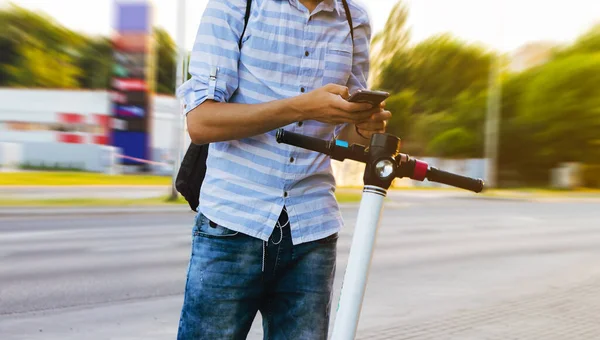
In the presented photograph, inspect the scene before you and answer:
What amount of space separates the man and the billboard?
110 feet

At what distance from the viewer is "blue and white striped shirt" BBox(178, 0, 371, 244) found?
170 centimetres

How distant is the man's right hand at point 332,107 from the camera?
149cm

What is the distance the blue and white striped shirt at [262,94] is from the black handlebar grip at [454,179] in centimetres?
32

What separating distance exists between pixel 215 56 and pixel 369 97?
0.42 m

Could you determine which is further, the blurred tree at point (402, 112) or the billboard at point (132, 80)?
the billboard at point (132, 80)

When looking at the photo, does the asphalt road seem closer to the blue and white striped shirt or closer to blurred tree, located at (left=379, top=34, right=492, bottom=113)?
the blue and white striped shirt

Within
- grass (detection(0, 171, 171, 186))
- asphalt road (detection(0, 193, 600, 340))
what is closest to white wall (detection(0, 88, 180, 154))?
grass (detection(0, 171, 171, 186))

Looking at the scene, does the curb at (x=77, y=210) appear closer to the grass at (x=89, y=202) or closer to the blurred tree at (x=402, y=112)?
the grass at (x=89, y=202)

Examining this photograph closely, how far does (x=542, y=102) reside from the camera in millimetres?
42500

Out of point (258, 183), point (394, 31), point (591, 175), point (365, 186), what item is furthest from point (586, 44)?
point (365, 186)

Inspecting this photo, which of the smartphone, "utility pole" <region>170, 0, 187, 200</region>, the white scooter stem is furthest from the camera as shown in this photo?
"utility pole" <region>170, 0, 187, 200</region>

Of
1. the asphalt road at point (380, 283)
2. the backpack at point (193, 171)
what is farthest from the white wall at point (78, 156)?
the backpack at point (193, 171)

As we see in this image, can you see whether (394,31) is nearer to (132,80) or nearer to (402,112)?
(402,112)

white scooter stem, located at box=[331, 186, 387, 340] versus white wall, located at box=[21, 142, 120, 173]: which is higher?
white wall, located at box=[21, 142, 120, 173]
